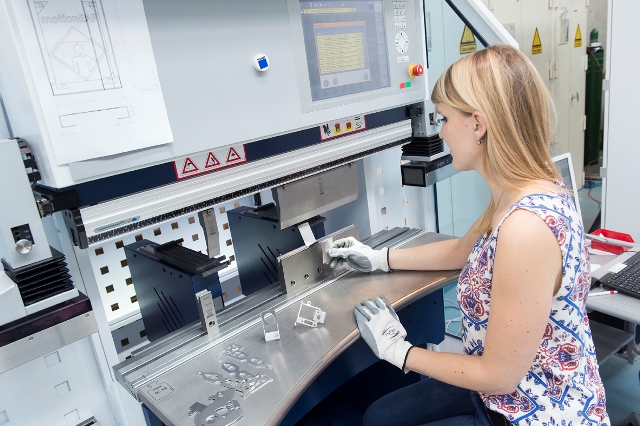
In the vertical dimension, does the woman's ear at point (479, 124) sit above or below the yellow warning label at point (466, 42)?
below

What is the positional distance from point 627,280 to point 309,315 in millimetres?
1139

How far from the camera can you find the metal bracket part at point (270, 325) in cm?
120

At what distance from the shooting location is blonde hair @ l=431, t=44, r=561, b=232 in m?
1.01

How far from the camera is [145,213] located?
3.50 ft

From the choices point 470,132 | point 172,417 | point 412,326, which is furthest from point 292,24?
point 412,326

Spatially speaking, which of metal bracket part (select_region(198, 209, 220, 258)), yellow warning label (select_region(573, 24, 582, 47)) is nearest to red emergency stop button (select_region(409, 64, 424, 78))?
metal bracket part (select_region(198, 209, 220, 258))

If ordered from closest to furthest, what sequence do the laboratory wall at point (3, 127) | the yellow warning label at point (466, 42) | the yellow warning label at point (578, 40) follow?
the laboratory wall at point (3, 127)
the yellow warning label at point (466, 42)
the yellow warning label at point (578, 40)

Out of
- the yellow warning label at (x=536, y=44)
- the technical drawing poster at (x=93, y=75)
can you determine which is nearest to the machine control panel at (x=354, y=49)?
the technical drawing poster at (x=93, y=75)

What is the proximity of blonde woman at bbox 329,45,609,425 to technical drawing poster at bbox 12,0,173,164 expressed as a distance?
2.18 ft

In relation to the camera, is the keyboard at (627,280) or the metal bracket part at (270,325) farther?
the keyboard at (627,280)

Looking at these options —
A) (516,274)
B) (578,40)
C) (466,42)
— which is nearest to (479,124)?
(516,274)

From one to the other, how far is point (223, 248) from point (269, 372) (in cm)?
78

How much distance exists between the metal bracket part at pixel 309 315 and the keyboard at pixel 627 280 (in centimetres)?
105

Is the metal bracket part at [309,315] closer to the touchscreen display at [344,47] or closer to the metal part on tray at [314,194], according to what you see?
the metal part on tray at [314,194]
